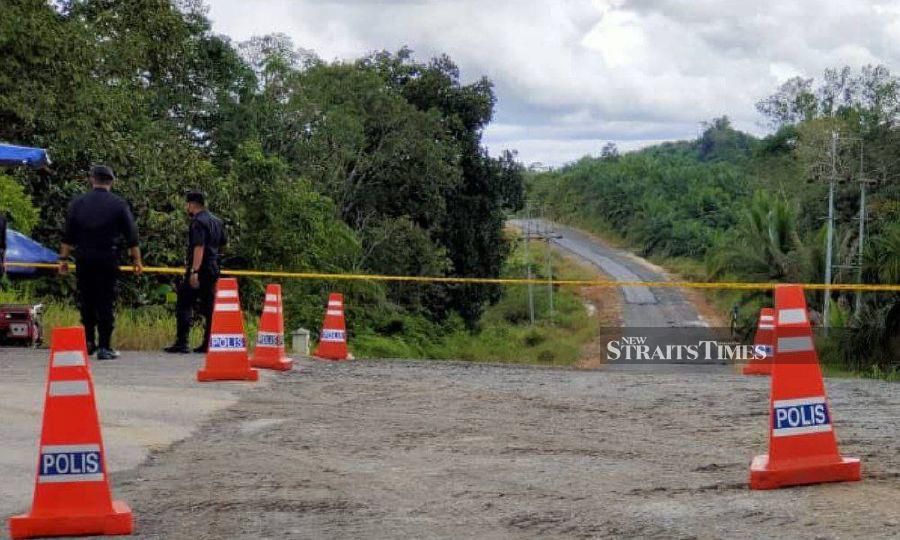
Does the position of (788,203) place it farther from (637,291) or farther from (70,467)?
(70,467)

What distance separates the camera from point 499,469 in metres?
7.95

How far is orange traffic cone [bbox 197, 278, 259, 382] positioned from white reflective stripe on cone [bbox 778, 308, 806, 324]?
6.63 metres

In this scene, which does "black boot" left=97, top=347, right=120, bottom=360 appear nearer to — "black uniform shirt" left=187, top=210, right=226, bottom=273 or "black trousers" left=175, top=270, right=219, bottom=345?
"black trousers" left=175, top=270, right=219, bottom=345

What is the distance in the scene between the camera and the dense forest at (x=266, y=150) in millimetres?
24062

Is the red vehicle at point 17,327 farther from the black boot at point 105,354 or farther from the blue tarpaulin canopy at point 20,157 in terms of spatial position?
the black boot at point 105,354

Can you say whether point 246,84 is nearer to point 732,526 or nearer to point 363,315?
point 363,315

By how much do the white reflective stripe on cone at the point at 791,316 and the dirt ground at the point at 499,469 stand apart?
35.9 inches

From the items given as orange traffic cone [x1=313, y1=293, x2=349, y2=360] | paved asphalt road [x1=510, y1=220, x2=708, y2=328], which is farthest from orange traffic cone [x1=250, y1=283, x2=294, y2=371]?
paved asphalt road [x1=510, y1=220, x2=708, y2=328]

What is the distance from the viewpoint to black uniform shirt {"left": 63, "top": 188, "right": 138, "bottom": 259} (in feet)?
43.2

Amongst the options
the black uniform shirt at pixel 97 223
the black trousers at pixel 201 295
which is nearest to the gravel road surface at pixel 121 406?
the black trousers at pixel 201 295

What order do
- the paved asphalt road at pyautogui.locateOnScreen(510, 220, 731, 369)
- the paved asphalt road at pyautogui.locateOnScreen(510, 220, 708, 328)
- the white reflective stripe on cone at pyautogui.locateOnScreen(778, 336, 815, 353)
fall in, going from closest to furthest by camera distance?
the white reflective stripe on cone at pyautogui.locateOnScreen(778, 336, 815, 353) → the paved asphalt road at pyautogui.locateOnScreen(510, 220, 731, 369) → the paved asphalt road at pyautogui.locateOnScreen(510, 220, 708, 328)

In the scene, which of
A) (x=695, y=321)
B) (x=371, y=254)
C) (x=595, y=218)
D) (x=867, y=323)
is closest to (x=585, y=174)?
(x=595, y=218)

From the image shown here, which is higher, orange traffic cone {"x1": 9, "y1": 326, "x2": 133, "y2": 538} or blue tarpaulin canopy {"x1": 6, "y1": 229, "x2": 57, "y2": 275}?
blue tarpaulin canopy {"x1": 6, "y1": 229, "x2": 57, "y2": 275}

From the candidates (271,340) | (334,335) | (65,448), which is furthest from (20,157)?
(65,448)
